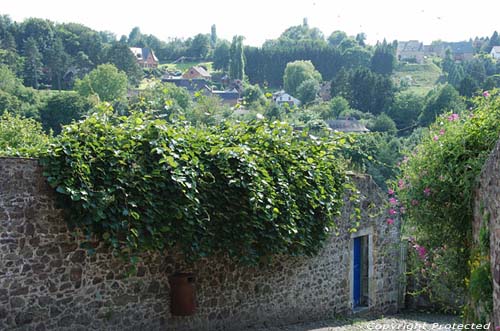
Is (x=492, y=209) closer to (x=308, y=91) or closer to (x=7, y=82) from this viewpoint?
(x=7, y=82)

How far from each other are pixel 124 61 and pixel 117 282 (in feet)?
325

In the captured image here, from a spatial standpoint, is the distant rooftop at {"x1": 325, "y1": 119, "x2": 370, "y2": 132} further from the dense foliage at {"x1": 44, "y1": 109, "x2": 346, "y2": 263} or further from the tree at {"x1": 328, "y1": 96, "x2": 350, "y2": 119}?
the dense foliage at {"x1": 44, "y1": 109, "x2": 346, "y2": 263}

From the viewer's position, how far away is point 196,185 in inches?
364

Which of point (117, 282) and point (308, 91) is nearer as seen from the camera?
point (117, 282)

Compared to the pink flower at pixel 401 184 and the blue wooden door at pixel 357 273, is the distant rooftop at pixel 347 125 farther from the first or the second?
the pink flower at pixel 401 184

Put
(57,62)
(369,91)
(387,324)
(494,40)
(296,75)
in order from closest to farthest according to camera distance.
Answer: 1. (387,324)
2. (57,62)
3. (369,91)
4. (296,75)
5. (494,40)

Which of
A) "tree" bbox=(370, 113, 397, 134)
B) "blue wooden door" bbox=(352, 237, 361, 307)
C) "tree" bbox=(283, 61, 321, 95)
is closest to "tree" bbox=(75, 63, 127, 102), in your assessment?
"tree" bbox=(370, 113, 397, 134)

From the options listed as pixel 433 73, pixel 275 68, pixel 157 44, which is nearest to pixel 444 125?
pixel 275 68

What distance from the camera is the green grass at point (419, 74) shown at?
451 feet

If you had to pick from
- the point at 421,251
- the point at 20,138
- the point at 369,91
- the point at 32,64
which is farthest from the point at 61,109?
the point at 369,91

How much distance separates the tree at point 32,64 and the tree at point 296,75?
44.9m

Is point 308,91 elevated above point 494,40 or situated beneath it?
situated beneath

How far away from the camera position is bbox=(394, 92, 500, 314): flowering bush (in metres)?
7.11

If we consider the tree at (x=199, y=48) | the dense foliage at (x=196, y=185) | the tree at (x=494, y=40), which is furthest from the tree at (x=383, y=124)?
the tree at (x=494, y=40)
